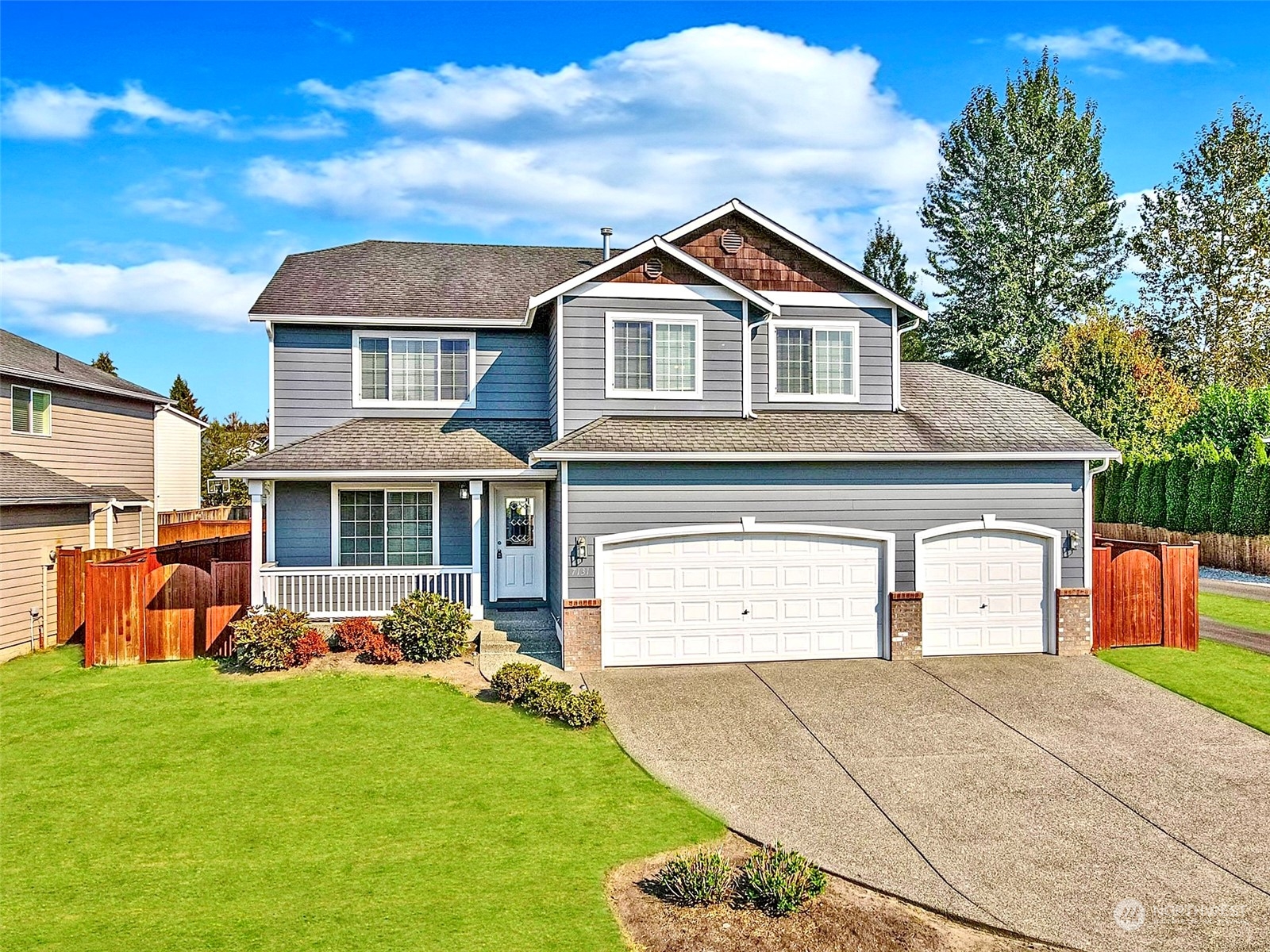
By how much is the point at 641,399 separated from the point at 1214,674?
10.4 meters

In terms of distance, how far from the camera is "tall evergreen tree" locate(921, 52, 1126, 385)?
35.9 meters

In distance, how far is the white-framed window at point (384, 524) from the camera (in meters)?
16.7

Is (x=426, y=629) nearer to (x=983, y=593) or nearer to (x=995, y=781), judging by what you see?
(x=995, y=781)

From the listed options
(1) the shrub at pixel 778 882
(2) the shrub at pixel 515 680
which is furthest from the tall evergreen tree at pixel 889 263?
(1) the shrub at pixel 778 882

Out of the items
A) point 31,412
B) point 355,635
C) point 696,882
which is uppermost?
point 31,412

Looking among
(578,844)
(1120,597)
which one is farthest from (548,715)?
(1120,597)

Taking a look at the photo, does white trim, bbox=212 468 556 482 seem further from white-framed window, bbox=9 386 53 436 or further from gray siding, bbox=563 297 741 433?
white-framed window, bbox=9 386 53 436

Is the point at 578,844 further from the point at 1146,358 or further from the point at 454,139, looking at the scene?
the point at 1146,358

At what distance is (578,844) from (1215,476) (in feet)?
91.0

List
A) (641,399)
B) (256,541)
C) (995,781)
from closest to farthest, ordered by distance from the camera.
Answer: (995,781) < (256,541) < (641,399)

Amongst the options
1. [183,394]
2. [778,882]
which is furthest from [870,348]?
[183,394]

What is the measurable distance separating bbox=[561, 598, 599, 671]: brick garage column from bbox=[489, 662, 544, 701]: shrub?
4.33 ft

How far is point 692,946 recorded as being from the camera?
20.3 feet

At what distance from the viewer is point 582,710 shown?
11109 millimetres
